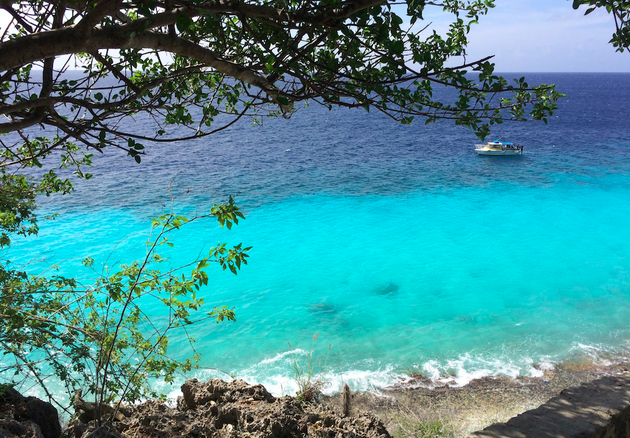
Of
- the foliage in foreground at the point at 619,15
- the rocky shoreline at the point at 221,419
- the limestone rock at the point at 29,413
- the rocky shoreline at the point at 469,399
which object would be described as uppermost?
the foliage in foreground at the point at 619,15

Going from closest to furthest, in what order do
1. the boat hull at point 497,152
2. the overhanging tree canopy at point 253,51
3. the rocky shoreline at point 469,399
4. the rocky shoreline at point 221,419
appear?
the overhanging tree canopy at point 253,51, the rocky shoreline at point 221,419, the rocky shoreline at point 469,399, the boat hull at point 497,152

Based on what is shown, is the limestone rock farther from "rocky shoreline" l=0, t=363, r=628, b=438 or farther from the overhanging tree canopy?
the overhanging tree canopy

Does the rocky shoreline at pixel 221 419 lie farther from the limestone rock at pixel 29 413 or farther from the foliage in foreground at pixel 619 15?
the foliage in foreground at pixel 619 15

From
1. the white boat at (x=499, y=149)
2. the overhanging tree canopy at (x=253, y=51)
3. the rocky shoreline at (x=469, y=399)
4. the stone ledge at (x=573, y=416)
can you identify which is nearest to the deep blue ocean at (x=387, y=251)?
the rocky shoreline at (x=469, y=399)

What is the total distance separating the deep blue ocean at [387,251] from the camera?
1202 centimetres

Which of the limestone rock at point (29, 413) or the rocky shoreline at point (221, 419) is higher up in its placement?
the limestone rock at point (29, 413)

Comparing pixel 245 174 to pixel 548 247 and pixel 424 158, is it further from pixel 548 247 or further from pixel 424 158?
pixel 548 247

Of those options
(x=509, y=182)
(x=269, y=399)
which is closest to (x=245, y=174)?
(x=509, y=182)

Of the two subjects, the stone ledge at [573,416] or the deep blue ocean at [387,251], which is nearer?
the stone ledge at [573,416]

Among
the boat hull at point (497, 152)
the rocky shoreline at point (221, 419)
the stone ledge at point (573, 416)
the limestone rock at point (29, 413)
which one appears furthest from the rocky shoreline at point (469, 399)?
the boat hull at point (497, 152)

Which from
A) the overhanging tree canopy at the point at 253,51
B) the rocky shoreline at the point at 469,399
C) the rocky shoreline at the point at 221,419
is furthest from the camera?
the rocky shoreline at the point at 469,399

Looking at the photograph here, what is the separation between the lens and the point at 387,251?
19.0 metres

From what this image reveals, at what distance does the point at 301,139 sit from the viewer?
4369cm

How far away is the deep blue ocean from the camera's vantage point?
1202cm
